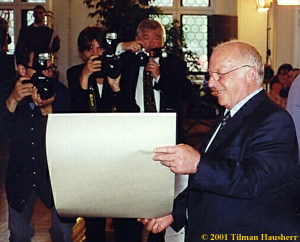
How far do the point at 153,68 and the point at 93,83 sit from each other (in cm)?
41

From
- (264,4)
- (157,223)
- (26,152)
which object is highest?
(264,4)

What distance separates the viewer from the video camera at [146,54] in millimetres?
4785

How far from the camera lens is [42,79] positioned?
13.3ft

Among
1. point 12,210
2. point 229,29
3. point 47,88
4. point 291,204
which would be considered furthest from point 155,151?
point 229,29

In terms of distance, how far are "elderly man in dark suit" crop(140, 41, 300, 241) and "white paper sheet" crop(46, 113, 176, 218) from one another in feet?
0.32

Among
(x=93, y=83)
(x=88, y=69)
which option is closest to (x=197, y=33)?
(x=93, y=83)

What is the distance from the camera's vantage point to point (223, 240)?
2777mm

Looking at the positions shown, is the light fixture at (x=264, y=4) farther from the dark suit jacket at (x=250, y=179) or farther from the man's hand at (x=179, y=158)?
the man's hand at (x=179, y=158)

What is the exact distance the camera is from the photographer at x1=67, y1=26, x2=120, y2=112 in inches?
179

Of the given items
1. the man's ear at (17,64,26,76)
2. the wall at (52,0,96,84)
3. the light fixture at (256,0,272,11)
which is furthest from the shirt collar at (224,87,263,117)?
the wall at (52,0,96,84)

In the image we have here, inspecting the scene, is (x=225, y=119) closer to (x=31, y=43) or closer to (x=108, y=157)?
(x=108, y=157)

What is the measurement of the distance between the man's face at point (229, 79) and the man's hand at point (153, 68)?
194 cm

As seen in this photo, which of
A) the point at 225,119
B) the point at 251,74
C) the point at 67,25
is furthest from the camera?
the point at 67,25

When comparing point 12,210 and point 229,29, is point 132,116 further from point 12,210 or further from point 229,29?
point 229,29
